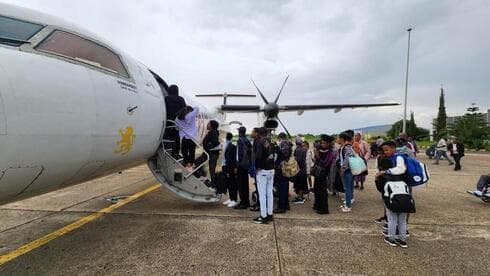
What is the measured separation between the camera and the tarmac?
3605 mm

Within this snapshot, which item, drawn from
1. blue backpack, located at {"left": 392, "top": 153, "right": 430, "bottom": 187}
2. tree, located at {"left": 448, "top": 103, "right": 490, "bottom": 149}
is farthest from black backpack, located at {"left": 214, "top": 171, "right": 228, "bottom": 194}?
tree, located at {"left": 448, "top": 103, "right": 490, "bottom": 149}

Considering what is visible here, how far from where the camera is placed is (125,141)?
4035 millimetres

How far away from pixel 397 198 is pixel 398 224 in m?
0.50

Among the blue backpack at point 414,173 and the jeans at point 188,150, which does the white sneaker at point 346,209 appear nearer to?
the blue backpack at point 414,173

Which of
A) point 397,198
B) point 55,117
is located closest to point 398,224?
point 397,198

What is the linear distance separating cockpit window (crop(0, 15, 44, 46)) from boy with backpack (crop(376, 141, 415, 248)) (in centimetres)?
459

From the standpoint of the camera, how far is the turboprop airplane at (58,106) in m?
2.52

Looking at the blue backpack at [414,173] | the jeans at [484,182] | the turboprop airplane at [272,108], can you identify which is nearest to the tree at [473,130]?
the turboprop airplane at [272,108]

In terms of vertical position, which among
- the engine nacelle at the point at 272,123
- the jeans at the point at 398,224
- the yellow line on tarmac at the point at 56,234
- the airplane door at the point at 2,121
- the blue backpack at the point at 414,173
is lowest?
the yellow line on tarmac at the point at 56,234

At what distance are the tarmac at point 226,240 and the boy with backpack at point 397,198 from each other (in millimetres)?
234

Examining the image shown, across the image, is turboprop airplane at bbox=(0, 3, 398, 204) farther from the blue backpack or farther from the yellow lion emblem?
the blue backpack

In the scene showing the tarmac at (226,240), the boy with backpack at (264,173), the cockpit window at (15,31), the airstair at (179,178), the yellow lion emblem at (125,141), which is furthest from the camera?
the airstair at (179,178)

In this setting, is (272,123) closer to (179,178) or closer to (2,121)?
(179,178)

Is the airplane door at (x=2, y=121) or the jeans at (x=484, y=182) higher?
the airplane door at (x=2, y=121)
